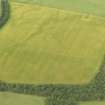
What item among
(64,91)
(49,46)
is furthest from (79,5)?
(64,91)

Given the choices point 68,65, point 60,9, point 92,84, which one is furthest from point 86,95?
point 60,9

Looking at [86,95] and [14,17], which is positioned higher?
[14,17]

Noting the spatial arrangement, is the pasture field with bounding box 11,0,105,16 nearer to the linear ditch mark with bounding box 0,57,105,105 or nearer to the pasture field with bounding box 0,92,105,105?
the linear ditch mark with bounding box 0,57,105,105

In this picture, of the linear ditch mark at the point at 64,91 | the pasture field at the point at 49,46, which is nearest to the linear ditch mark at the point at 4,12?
the pasture field at the point at 49,46

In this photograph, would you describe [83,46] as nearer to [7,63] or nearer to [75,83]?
[75,83]

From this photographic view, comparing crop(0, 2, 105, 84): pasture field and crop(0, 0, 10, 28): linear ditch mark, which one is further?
crop(0, 0, 10, 28): linear ditch mark

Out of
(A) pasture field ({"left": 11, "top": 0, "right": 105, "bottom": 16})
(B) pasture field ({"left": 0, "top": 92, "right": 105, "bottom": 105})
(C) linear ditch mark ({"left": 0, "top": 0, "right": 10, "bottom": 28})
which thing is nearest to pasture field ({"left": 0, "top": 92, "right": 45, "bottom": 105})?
(B) pasture field ({"left": 0, "top": 92, "right": 105, "bottom": 105})

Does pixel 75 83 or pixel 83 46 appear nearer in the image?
pixel 75 83
